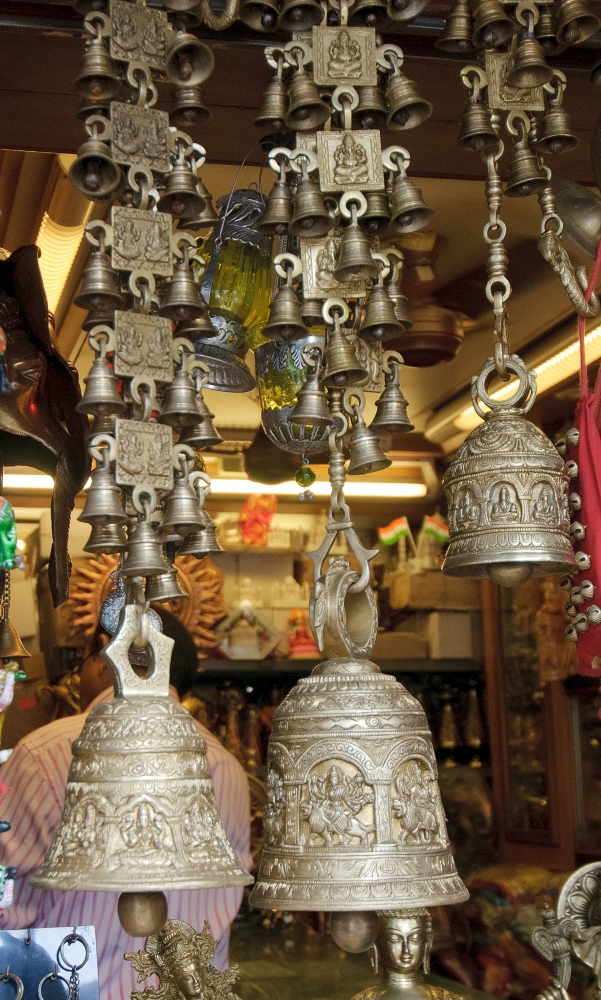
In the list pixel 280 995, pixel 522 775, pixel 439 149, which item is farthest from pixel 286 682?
pixel 439 149

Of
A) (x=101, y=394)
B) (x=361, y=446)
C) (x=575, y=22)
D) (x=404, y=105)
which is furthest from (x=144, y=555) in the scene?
(x=575, y=22)

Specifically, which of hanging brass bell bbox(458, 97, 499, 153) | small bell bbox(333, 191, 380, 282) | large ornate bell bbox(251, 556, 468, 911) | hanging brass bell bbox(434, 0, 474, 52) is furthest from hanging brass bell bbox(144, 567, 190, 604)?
hanging brass bell bbox(434, 0, 474, 52)

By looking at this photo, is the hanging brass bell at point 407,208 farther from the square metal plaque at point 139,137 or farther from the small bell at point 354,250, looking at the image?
the square metal plaque at point 139,137

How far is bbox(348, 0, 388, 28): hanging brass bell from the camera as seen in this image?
1454 millimetres

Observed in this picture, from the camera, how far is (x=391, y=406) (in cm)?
145

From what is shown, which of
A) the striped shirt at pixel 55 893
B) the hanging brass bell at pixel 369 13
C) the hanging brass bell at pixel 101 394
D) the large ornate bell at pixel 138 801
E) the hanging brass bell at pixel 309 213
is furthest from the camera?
the striped shirt at pixel 55 893

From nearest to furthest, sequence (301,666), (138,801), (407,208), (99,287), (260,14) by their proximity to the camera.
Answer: (138,801) → (99,287) → (407,208) → (260,14) → (301,666)

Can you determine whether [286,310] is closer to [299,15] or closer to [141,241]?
[141,241]

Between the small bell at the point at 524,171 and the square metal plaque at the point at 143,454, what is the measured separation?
65 centimetres

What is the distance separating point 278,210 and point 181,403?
29 cm

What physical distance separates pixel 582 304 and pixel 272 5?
597 mm

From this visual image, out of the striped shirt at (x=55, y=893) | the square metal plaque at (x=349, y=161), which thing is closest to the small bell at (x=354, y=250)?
the square metal plaque at (x=349, y=161)

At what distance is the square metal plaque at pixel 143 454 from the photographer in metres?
1.25

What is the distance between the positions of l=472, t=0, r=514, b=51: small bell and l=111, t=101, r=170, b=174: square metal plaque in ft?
1.55
